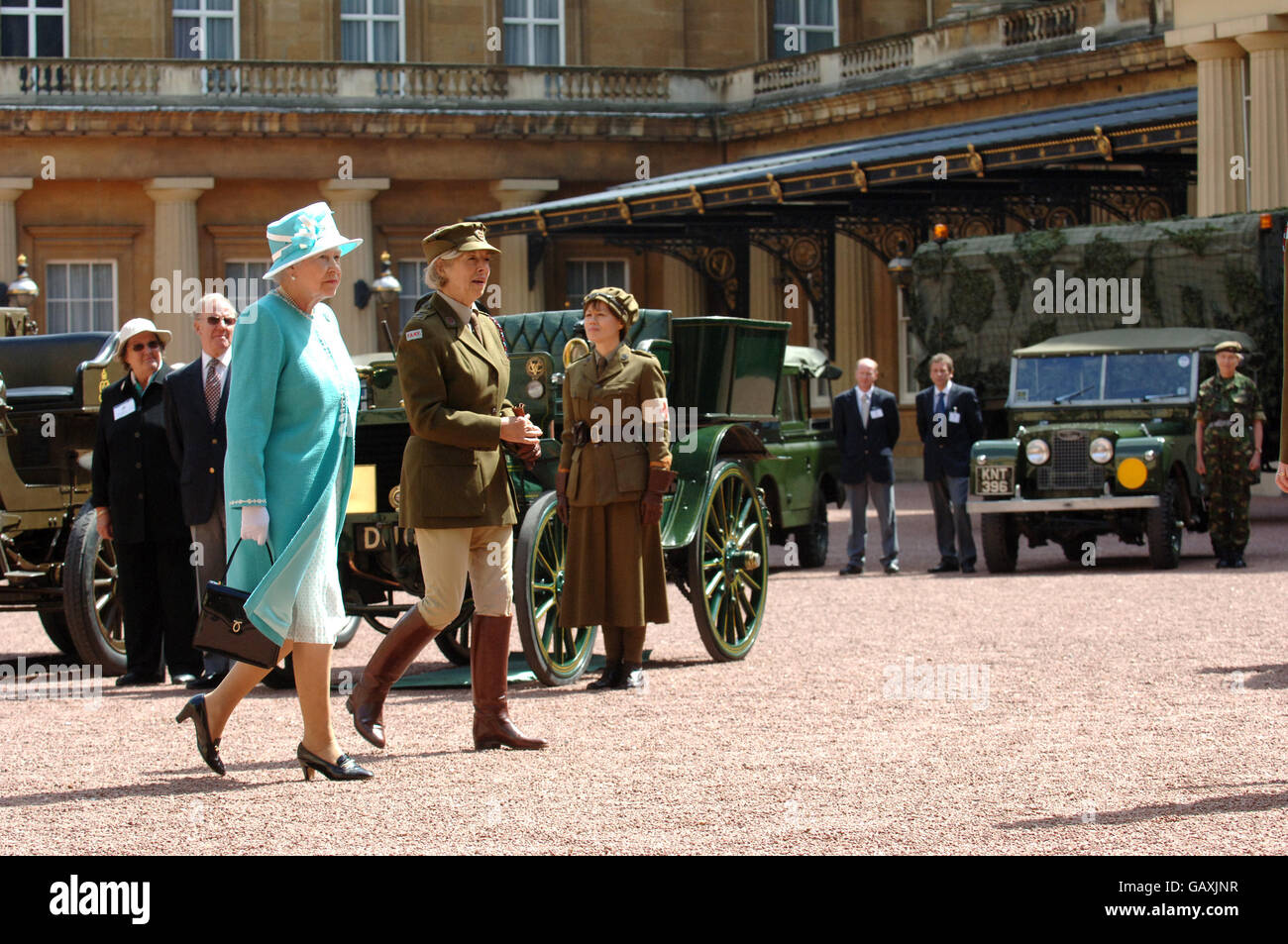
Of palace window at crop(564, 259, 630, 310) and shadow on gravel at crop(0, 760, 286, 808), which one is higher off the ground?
palace window at crop(564, 259, 630, 310)

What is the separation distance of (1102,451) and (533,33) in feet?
80.3

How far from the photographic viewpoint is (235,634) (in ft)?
21.8

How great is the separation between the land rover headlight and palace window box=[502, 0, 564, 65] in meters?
24.0

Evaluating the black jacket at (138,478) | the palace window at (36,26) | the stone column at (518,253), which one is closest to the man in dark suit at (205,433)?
the black jacket at (138,478)

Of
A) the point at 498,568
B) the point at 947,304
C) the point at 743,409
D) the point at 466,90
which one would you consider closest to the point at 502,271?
the point at 466,90

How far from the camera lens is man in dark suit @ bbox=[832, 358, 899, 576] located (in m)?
16.8

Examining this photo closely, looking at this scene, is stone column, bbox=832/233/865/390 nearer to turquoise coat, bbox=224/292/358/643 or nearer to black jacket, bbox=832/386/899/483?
black jacket, bbox=832/386/899/483

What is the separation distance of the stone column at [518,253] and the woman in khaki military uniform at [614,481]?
26.9 m

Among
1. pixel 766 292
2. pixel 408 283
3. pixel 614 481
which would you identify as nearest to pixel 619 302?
pixel 614 481

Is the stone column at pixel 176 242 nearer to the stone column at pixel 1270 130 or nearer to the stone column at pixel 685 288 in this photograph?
the stone column at pixel 685 288

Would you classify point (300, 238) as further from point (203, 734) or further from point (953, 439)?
point (953, 439)

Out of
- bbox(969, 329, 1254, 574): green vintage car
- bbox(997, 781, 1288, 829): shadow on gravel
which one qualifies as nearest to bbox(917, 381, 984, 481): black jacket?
bbox(969, 329, 1254, 574): green vintage car

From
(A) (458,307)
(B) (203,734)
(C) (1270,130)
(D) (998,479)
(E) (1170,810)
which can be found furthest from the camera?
(C) (1270,130)

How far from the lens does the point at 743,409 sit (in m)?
12.4
